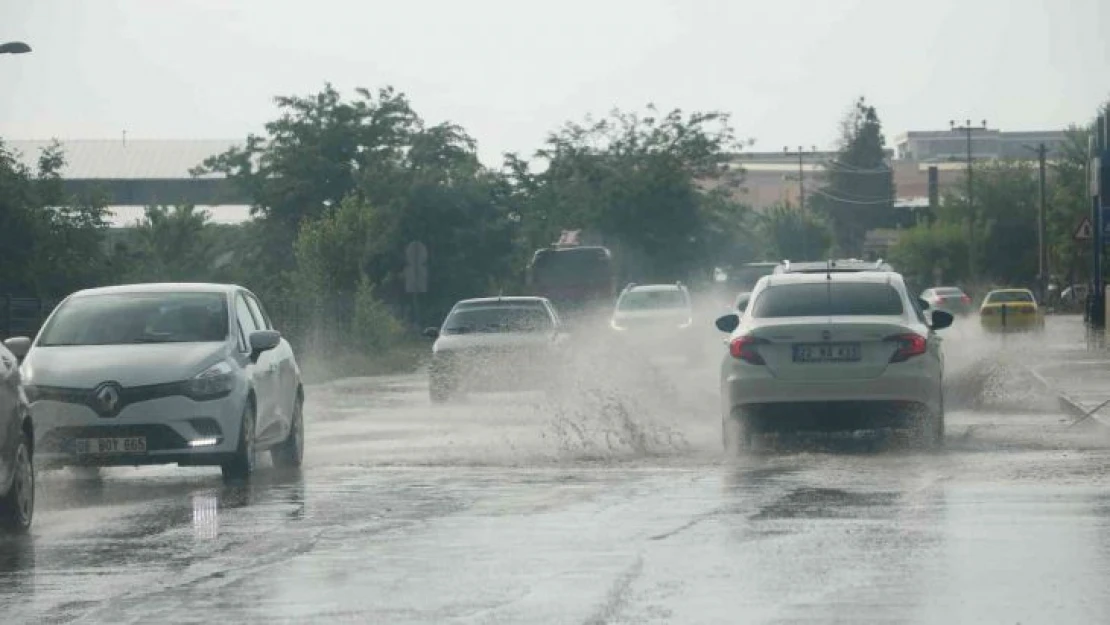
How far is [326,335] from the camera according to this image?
169ft

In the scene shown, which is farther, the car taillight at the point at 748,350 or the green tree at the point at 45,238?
the green tree at the point at 45,238

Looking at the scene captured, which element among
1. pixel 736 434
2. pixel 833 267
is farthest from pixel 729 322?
pixel 736 434

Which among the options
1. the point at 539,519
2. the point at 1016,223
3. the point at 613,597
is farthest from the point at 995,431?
the point at 1016,223

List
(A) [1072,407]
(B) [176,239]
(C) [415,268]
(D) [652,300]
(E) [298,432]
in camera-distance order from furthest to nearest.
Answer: (B) [176,239], (C) [415,268], (D) [652,300], (A) [1072,407], (E) [298,432]

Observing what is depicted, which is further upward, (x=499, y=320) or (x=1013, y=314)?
(x=499, y=320)

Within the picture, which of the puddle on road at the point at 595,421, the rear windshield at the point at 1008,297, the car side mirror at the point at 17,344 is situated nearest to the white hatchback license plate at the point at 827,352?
the puddle on road at the point at 595,421

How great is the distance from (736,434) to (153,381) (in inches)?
193

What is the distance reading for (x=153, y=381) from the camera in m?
17.0

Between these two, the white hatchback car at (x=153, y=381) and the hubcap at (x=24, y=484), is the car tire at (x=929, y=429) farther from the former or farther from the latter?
the hubcap at (x=24, y=484)

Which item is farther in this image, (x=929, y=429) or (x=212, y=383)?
(x=929, y=429)

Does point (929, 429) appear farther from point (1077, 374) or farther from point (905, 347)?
point (1077, 374)

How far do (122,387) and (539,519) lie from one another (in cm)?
443

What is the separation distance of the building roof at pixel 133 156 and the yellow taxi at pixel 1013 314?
7377cm

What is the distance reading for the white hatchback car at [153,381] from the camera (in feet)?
55.4
